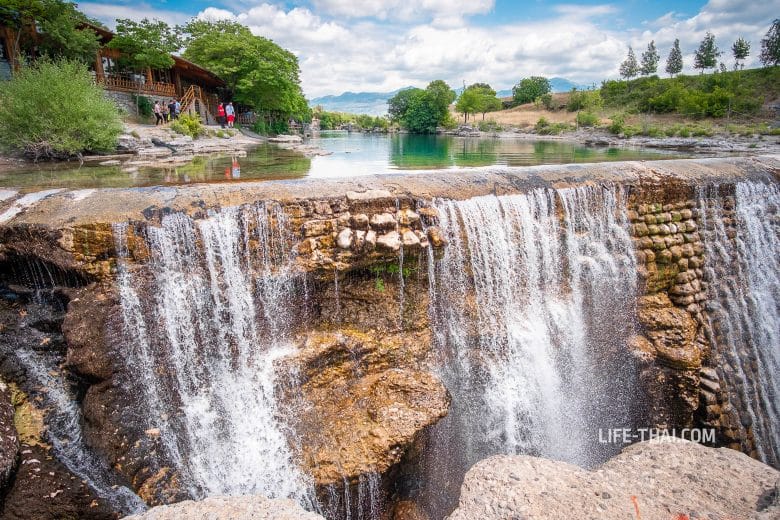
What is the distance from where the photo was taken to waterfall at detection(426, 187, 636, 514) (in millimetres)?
7730

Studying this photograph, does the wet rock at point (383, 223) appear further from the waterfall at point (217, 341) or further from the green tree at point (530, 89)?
the green tree at point (530, 89)

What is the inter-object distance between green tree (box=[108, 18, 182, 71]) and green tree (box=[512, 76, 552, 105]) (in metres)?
74.6

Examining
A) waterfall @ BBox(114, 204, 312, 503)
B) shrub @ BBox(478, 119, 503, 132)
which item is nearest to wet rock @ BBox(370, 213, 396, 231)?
waterfall @ BBox(114, 204, 312, 503)

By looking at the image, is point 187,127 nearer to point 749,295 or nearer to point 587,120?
point 749,295

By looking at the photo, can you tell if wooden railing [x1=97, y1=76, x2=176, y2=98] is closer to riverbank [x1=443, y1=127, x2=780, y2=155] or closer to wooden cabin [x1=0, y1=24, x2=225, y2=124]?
wooden cabin [x1=0, y1=24, x2=225, y2=124]

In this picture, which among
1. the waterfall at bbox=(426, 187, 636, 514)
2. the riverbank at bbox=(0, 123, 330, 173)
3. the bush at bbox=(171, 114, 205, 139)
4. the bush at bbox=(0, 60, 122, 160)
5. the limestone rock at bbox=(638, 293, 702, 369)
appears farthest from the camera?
the bush at bbox=(171, 114, 205, 139)

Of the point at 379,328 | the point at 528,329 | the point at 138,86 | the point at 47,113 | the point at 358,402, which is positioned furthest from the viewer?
the point at 138,86

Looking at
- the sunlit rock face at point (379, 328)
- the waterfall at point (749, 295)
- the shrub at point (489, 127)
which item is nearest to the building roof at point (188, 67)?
the sunlit rock face at point (379, 328)

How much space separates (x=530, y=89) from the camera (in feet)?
282

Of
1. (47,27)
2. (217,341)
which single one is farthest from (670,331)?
(47,27)

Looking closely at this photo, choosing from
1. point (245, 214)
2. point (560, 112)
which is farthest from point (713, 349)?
point (560, 112)

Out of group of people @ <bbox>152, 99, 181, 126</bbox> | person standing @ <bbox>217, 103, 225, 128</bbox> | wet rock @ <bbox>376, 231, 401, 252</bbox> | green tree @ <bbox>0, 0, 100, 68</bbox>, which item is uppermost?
green tree @ <bbox>0, 0, 100, 68</bbox>

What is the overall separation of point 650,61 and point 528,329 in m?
80.3

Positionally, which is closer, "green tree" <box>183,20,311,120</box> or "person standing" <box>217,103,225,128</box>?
"person standing" <box>217,103,225,128</box>
